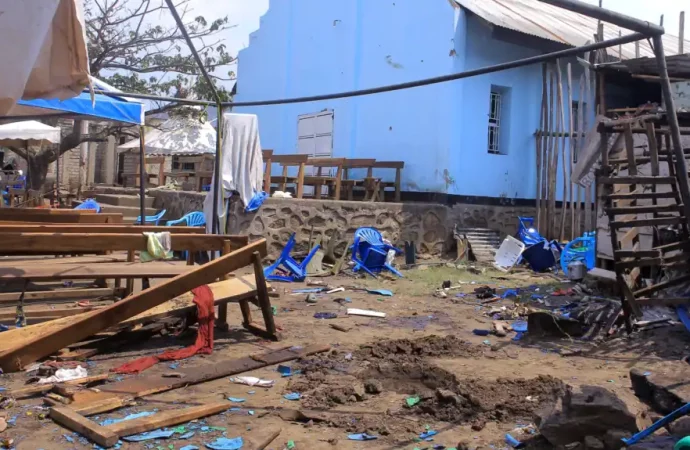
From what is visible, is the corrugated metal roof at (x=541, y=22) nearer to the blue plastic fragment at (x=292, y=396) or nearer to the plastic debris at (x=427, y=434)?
the blue plastic fragment at (x=292, y=396)

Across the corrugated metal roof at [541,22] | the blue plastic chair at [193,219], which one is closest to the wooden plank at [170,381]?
the blue plastic chair at [193,219]

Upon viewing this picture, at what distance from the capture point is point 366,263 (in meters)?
11.5

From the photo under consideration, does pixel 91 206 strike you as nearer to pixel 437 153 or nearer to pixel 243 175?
pixel 243 175

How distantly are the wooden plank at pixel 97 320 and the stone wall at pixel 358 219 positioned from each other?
6472 millimetres

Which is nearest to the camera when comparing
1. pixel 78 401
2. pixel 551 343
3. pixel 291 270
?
pixel 78 401

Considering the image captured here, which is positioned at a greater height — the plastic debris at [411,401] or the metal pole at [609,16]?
the metal pole at [609,16]

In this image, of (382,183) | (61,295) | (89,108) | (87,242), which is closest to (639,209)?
(87,242)

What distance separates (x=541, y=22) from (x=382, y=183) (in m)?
5.42

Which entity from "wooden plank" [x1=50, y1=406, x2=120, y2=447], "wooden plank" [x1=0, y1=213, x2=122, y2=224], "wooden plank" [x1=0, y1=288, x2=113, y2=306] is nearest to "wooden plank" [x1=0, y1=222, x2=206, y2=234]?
"wooden plank" [x1=0, y1=288, x2=113, y2=306]

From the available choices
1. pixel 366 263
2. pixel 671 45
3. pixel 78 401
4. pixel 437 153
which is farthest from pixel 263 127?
pixel 78 401

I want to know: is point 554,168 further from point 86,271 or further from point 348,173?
point 86,271

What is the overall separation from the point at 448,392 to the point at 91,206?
10202 mm

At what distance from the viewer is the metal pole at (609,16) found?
339cm

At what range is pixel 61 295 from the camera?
6914 millimetres
